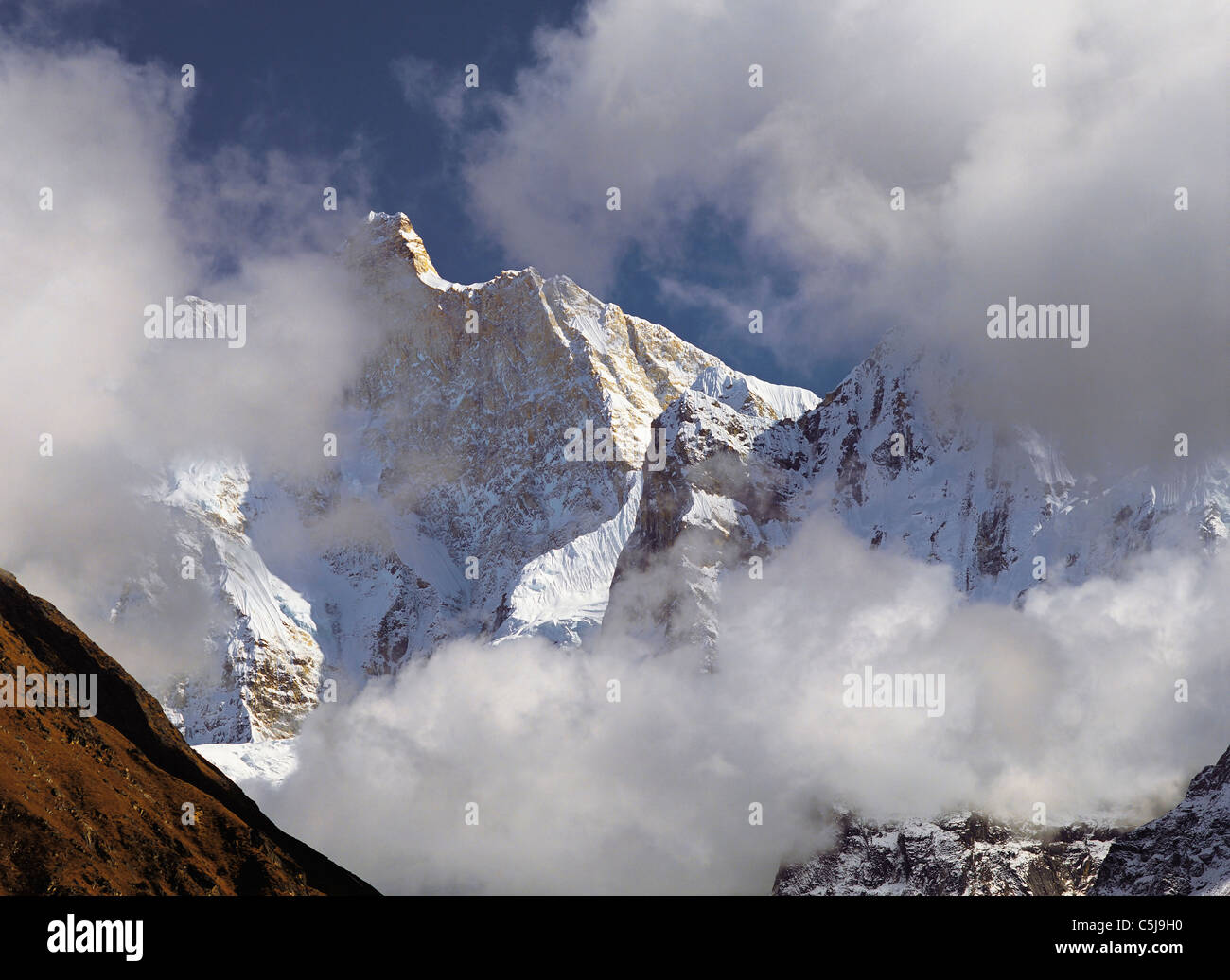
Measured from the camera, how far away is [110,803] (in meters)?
91.3

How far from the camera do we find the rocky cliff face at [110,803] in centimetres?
7819

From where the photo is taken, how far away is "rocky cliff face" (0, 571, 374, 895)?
3078 inches
